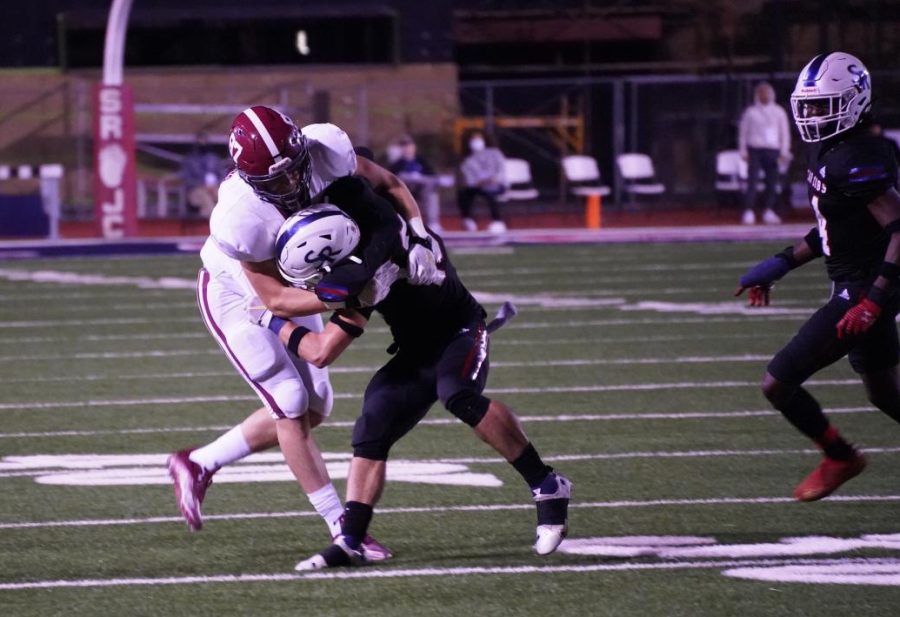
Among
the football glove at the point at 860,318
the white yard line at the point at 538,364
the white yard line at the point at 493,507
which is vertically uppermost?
the football glove at the point at 860,318

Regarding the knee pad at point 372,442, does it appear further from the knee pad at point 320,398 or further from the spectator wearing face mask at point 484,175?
the spectator wearing face mask at point 484,175

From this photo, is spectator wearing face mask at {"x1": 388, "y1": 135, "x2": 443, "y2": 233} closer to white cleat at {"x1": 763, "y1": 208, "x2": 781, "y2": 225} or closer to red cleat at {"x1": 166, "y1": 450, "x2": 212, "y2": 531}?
white cleat at {"x1": 763, "y1": 208, "x2": 781, "y2": 225}

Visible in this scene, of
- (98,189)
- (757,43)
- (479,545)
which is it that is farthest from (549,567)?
(757,43)

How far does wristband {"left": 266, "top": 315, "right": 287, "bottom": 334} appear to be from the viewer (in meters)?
5.29

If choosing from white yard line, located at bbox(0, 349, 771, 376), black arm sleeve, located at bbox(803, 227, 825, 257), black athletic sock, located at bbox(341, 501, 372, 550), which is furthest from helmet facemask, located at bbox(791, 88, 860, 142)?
white yard line, located at bbox(0, 349, 771, 376)

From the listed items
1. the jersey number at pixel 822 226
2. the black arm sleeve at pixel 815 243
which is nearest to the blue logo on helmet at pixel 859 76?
the jersey number at pixel 822 226

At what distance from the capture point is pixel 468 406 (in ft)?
17.5

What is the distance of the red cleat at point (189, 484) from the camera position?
564cm

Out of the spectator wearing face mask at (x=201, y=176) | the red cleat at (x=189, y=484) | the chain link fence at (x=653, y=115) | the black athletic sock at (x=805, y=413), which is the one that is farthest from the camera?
the chain link fence at (x=653, y=115)

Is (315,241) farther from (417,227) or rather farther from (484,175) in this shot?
(484,175)

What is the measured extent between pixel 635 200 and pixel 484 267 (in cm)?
900

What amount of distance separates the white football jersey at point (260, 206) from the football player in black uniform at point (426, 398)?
268 mm

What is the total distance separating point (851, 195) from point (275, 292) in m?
2.18

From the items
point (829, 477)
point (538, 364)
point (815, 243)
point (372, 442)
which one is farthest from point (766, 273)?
point (538, 364)
